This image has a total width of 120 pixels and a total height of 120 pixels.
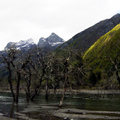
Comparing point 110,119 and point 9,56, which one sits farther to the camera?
point 9,56

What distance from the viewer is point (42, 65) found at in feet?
152

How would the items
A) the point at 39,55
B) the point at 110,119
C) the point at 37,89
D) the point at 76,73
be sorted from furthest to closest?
the point at 39,55 → the point at 37,89 → the point at 76,73 → the point at 110,119

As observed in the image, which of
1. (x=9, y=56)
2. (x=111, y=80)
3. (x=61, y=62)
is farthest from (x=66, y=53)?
(x=9, y=56)

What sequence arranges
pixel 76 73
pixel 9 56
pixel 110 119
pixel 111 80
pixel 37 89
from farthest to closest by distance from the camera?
pixel 37 89 < pixel 9 56 < pixel 76 73 < pixel 111 80 < pixel 110 119

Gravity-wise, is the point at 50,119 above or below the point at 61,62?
below

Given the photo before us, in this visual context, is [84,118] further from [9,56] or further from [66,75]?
[9,56]

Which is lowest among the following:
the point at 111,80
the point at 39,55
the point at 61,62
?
the point at 111,80

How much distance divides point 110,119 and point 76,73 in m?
12.9

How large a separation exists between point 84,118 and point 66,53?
15.4m

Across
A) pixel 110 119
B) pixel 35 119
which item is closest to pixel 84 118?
pixel 110 119

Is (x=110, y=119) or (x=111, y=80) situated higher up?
(x=111, y=80)

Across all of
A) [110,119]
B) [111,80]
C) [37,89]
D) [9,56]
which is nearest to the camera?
[110,119]

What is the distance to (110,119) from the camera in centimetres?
1895

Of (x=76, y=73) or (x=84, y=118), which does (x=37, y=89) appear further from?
(x=84, y=118)
